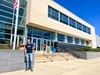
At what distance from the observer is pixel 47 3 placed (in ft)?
72.4

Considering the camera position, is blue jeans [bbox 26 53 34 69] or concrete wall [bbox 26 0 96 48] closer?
blue jeans [bbox 26 53 34 69]

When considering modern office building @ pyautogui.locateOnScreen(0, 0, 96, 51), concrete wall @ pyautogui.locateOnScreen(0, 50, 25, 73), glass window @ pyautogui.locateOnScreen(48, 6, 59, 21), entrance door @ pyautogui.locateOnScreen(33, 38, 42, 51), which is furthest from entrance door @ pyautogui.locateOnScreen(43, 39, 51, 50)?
concrete wall @ pyautogui.locateOnScreen(0, 50, 25, 73)

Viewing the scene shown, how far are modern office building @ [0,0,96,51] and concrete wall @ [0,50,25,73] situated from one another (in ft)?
28.5

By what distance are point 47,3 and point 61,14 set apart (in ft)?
17.7

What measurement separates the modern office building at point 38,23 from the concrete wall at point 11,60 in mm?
8673

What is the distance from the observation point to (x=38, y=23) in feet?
62.9

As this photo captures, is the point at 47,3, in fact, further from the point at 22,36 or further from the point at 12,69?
the point at 12,69

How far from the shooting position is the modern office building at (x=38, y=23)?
16.9 m

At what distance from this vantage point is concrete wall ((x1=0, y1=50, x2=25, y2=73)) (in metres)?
7.39

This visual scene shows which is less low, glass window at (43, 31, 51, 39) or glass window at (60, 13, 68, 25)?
glass window at (60, 13, 68, 25)

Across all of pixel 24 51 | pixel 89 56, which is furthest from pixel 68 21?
pixel 24 51

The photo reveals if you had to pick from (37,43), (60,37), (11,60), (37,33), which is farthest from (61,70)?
(60,37)

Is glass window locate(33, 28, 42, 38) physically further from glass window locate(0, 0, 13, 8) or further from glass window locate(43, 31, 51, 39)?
glass window locate(0, 0, 13, 8)

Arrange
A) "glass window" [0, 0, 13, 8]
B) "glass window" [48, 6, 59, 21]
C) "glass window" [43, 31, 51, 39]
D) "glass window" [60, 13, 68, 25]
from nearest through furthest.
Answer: "glass window" [0, 0, 13, 8], "glass window" [43, 31, 51, 39], "glass window" [48, 6, 59, 21], "glass window" [60, 13, 68, 25]
